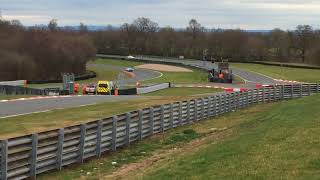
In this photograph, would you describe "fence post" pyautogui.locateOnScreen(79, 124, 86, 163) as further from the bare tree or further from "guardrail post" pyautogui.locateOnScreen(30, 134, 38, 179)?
the bare tree

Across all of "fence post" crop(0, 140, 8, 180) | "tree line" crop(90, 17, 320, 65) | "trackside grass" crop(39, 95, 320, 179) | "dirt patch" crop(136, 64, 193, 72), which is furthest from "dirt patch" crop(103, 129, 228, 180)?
"tree line" crop(90, 17, 320, 65)

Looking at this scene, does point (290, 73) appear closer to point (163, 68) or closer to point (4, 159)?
point (163, 68)

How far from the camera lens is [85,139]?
14828 millimetres

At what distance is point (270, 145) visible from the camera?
13453mm

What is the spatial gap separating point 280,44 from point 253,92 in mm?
126409

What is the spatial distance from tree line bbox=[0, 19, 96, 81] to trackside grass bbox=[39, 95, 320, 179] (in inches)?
3197

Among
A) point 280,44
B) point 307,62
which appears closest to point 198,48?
point 280,44

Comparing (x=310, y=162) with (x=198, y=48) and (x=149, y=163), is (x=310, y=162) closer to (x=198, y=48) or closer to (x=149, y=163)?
(x=149, y=163)

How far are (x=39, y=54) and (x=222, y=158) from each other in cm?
9961

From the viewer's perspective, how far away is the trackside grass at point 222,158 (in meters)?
10.3

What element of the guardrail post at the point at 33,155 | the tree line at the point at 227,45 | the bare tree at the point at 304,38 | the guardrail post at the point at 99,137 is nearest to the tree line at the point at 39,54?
the tree line at the point at 227,45

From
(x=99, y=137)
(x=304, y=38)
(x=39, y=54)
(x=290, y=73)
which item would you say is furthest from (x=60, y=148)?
(x=304, y=38)

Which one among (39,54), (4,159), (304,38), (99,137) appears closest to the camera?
(4,159)

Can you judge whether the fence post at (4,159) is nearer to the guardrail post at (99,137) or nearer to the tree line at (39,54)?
the guardrail post at (99,137)
